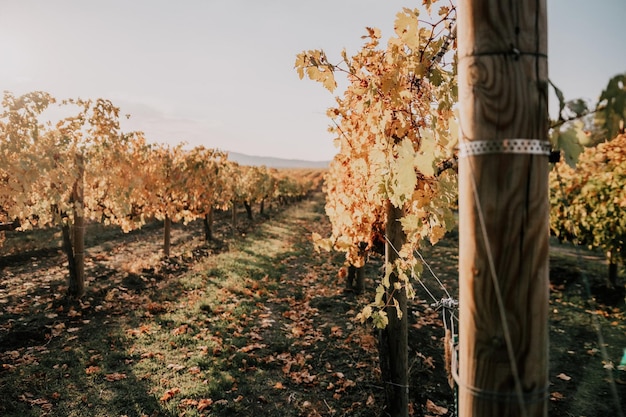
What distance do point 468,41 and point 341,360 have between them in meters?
5.78

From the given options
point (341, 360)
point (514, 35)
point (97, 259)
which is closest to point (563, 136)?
point (514, 35)

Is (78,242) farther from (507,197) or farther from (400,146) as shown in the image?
(507,197)

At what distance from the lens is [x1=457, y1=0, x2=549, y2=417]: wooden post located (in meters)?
1.05

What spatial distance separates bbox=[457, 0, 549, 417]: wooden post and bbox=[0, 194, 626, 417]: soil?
84 cm

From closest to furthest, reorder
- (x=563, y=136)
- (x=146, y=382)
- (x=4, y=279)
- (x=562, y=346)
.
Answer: (x=563, y=136), (x=146, y=382), (x=562, y=346), (x=4, y=279)

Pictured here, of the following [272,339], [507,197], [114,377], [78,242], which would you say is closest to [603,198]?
[272,339]

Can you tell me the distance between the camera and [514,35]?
1.05 m

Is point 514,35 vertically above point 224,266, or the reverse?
point 514,35

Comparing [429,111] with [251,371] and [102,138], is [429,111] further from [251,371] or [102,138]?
[102,138]

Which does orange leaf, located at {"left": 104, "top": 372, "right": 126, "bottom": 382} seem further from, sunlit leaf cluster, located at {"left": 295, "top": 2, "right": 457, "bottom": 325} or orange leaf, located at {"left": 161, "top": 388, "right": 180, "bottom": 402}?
sunlit leaf cluster, located at {"left": 295, "top": 2, "right": 457, "bottom": 325}

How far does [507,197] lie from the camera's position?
1.05m

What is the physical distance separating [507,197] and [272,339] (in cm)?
641

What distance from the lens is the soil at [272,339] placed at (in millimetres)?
4820

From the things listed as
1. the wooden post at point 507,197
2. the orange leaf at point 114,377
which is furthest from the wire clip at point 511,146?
the orange leaf at point 114,377
